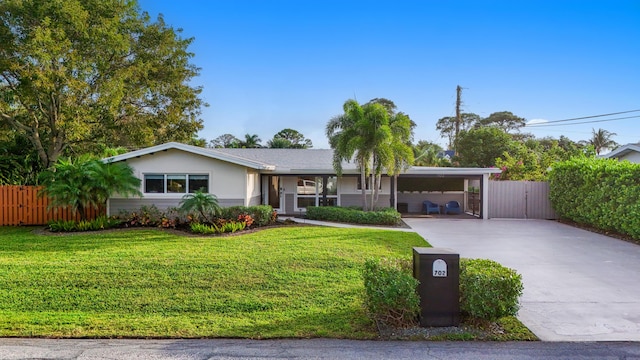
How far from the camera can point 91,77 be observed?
15852 millimetres

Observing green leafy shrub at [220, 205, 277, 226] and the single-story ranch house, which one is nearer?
green leafy shrub at [220, 205, 277, 226]

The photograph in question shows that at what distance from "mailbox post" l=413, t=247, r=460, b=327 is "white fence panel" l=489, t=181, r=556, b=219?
1428 cm

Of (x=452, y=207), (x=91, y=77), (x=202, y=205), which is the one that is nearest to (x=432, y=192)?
(x=452, y=207)

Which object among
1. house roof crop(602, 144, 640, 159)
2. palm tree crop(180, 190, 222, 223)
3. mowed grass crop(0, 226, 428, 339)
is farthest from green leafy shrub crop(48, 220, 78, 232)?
house roof crop(602, 144, 640, 159)

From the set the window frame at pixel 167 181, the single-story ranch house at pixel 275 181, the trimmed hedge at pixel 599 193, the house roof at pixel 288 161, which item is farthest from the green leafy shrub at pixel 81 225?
the trimmed hedge at pixel 599 193

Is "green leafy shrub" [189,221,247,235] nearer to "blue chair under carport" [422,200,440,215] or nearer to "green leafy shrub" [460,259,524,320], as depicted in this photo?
"green leafy shrub" [460,259,524,320]

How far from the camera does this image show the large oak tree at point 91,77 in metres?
13.7

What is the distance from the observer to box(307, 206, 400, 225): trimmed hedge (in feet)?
46.1

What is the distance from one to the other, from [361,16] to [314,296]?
12542 millimetres

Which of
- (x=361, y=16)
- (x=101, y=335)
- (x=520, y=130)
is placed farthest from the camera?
(x=520, y=130)

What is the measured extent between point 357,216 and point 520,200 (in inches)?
335

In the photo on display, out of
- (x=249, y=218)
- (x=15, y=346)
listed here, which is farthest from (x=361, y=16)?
(x=15, y=346)

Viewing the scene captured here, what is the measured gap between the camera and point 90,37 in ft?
47.6

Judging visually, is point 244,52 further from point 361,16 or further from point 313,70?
point 361,16
